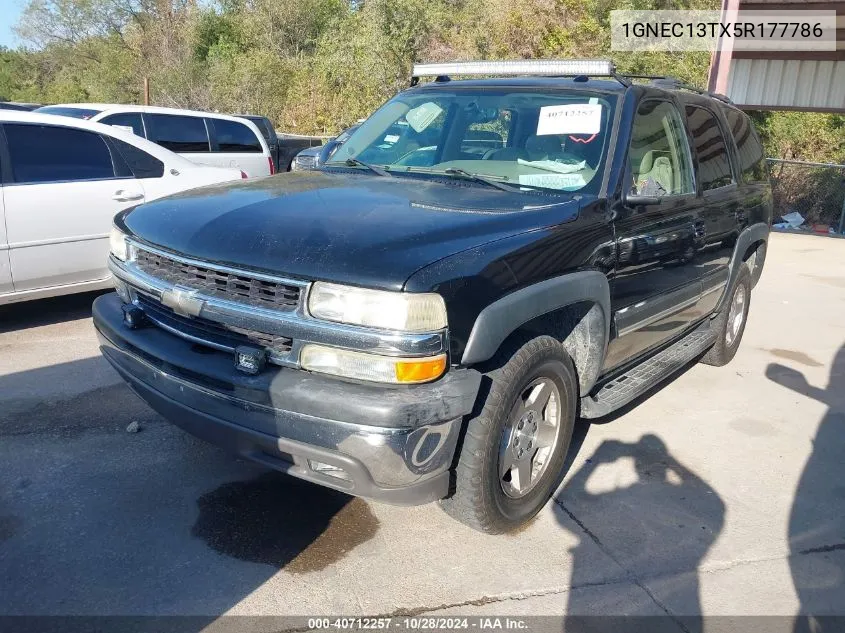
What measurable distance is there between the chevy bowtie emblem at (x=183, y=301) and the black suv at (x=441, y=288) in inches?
0.5

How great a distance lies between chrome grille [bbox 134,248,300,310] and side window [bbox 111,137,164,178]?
3627 millimetres

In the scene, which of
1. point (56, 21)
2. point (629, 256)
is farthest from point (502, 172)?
point (56, 21)

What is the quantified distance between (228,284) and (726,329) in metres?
4.28

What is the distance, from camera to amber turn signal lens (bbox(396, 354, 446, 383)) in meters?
2.60

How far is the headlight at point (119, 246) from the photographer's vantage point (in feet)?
11.7

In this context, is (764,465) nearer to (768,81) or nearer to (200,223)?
(200,223)

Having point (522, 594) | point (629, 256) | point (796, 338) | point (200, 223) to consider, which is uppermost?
point (200, 223)

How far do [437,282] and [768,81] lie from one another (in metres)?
14.8

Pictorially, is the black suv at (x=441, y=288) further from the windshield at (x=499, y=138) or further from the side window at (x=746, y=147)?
the side window at (x=746, y=147)

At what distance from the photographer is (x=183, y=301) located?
3012 millimetres

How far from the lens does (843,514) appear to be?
3.77 metres

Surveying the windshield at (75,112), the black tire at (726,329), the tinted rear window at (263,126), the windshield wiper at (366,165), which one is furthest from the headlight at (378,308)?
the tinted rear window at (263,126)

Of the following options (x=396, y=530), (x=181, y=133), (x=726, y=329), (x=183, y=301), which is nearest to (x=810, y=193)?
(x=726, y=329)

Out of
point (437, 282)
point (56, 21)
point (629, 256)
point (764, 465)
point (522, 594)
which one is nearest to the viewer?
point (437, 282)
